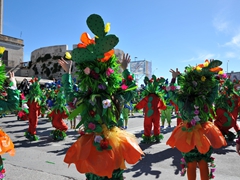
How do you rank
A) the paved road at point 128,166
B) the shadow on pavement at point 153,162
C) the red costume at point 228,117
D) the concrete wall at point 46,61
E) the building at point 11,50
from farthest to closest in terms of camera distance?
the concrete wall at point 46,61
the building at point 11,50
the red costume at point 228,117
the shadow on pavement at point 153,162
the paved road at point 128,166

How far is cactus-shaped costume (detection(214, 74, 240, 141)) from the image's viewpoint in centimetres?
686

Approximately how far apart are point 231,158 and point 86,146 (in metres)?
4.29

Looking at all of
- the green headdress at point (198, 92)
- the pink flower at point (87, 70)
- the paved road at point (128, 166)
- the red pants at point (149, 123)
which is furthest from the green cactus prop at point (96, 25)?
the red pants at point (149, 123)

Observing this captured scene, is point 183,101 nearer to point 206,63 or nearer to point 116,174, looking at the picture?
point 206,63

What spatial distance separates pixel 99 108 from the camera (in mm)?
2498

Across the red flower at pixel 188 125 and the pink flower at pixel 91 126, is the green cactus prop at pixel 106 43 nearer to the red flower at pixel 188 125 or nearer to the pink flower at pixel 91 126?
the pink flower at pixel 91 126

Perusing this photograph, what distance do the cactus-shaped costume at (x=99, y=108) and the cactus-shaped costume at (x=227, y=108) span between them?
5.23 meters

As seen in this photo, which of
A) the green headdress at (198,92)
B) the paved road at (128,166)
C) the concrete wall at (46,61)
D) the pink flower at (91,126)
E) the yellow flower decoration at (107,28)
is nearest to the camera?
the pink flower at (91,126)

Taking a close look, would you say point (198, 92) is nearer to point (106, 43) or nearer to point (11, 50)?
point (106, 43)

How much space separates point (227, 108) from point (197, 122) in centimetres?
417

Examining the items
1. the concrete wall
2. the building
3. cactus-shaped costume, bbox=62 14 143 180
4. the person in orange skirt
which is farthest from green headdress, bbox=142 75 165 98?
the concrete wall

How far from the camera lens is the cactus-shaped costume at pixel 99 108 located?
226 cm

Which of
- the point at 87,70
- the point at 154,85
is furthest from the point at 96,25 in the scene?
the point at 154,85

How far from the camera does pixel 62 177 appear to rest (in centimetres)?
414
